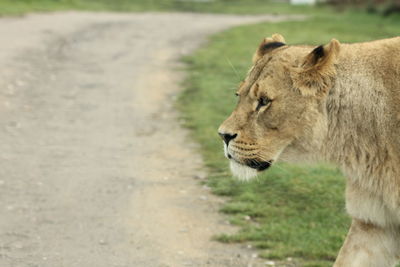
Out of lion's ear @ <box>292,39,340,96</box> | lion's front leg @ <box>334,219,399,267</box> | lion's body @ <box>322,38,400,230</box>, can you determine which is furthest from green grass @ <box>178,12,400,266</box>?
lion's ear @ <box>292,39,340,96</box>

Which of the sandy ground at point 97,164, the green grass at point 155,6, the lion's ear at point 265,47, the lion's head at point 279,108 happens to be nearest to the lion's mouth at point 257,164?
the lion's head at point 279,108

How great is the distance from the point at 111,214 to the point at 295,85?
8.78ft

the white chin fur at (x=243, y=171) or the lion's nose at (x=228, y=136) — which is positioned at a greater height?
the lion's nose at (x=228, y=136)

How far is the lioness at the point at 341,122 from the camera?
163 inches

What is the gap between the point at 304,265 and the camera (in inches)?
211

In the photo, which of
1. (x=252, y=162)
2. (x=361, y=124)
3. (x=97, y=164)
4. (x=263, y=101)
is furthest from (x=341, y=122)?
(x=97, y=164)

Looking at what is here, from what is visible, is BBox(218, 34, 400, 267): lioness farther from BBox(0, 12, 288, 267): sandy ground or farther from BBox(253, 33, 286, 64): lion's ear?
BBox(0, 12, 288, 267): sandy ground

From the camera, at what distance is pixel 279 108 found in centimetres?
424

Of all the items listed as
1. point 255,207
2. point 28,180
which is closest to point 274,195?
point 255,207

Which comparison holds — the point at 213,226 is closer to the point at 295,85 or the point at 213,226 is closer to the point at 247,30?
the point at 295,85

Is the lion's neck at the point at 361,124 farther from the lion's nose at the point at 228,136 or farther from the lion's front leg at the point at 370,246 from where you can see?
the lion's nose at the point at 228,136

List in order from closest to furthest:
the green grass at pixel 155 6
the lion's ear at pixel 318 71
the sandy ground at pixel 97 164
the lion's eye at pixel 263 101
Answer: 1. the lion's ear at pixel 318 71
2. the lion's eye at pixel 263 101
3. the sandy ground at pixel 97 164
4. the green grass at pixel 155 6

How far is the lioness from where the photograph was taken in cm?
414

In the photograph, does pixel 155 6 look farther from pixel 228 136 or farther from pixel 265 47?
pixel 228 136
